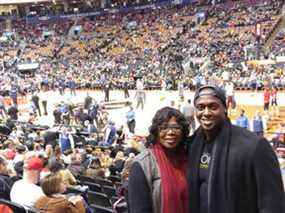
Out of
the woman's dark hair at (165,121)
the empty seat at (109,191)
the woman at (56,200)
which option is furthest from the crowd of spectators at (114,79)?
the woman's dark hair at (165,121)

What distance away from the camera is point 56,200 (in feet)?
15.3

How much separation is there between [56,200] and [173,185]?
167 cm

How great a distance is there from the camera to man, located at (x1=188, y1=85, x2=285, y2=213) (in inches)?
119

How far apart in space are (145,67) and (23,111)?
1472 centimetres

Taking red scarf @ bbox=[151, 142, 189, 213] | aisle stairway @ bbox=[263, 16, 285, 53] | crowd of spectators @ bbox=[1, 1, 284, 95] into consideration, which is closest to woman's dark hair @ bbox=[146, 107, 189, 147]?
red scarf @ bbox=[151, 142, 189, 213]

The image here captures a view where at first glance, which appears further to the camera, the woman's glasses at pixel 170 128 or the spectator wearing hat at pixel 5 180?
the spectator wearing hat at pixel 5 180

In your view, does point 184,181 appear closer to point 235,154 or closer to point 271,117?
point 235,154

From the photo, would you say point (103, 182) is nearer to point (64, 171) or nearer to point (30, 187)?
point (64, 171)

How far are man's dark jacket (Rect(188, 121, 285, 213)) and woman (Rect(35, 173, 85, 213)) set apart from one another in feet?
6.03

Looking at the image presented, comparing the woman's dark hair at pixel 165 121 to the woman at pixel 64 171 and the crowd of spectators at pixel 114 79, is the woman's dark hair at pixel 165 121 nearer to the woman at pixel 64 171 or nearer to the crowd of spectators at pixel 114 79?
the crowd of spectators at pixel 114 79

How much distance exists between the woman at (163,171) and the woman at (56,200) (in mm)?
1305

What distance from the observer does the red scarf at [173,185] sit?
3.31 metres

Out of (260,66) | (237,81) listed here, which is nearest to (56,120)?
(237,81)

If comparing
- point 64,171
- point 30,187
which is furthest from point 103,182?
point 30,187
